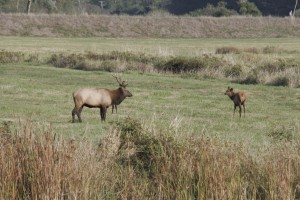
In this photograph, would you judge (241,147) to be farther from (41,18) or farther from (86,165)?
(41,18)

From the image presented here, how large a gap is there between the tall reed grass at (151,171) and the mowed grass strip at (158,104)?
1.29 meters

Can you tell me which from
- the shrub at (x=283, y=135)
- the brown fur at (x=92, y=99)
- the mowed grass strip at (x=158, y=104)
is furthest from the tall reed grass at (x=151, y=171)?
the brown fur at (x=92, y=99)

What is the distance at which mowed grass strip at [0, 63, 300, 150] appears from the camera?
18.9 meters

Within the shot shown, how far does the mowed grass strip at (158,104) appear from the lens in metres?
18.9

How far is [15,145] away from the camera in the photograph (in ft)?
36.7

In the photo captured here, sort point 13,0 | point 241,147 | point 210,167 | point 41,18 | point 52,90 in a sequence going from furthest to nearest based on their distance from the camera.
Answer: point 13,0
point 41,18
point 52,90
point 241,147
point 210,167

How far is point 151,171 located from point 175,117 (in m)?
7.10

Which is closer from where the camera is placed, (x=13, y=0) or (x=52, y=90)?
(x=52, y=90)

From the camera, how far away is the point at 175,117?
64.0 ft

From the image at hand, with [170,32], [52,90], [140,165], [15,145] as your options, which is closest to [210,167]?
[140,165]

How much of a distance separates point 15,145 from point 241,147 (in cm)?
418

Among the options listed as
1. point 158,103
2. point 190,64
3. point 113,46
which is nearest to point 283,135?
point 158,103

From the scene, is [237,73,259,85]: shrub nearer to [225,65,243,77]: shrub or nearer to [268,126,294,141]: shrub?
[225,65,243,77]: shrub

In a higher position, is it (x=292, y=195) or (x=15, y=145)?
(x=15, y=145)
